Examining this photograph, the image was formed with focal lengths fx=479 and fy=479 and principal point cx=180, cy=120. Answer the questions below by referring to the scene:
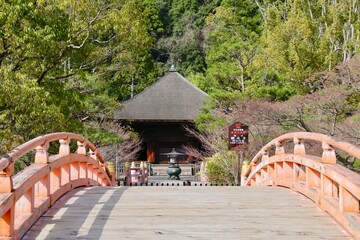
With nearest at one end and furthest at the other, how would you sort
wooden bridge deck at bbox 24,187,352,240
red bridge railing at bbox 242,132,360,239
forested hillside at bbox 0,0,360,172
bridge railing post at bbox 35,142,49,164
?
red bridge railing at bbox 242,132,360,239 < wooden bridge deck at bbox 24,187,352,240 < bridge railing post at bbox 35,142,49,164 < forested hillside at bbox 0,0,360,172

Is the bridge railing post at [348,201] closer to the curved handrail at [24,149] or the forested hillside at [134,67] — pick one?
the curved handrail at [24,149]

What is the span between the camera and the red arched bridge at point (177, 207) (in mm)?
3771

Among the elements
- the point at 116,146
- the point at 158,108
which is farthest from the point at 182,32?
the point at 116,146

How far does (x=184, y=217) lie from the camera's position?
4.59 m

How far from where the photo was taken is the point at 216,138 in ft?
55.2

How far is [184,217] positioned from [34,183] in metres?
1.44

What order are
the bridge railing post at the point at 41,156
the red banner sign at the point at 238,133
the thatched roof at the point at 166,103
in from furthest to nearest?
1. the thatched roof at the point at 166,103
2. the red banner sign at the point at 238,133
3. the bridge railing post at the point at 41,156

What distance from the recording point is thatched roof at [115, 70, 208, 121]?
24.7 meters

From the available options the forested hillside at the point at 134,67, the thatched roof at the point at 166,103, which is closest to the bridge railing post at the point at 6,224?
the forested hillside at the point at 134,67

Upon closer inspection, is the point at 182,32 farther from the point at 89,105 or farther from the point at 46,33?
the point at 46,33

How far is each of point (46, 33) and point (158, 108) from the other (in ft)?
51.1

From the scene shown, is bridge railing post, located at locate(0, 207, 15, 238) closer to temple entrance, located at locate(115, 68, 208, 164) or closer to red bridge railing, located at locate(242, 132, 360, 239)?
red bridge railing, located at locate(242, 132, 360, 239)

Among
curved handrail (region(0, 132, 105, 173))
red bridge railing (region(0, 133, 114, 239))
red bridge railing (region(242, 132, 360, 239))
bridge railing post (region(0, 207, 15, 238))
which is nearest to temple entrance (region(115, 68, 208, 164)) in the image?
red bridge railing (region(0, 133, 114, 239))

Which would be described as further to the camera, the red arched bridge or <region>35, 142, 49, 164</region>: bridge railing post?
<region>35, 142, 49, 164</region>: bridge railing post
